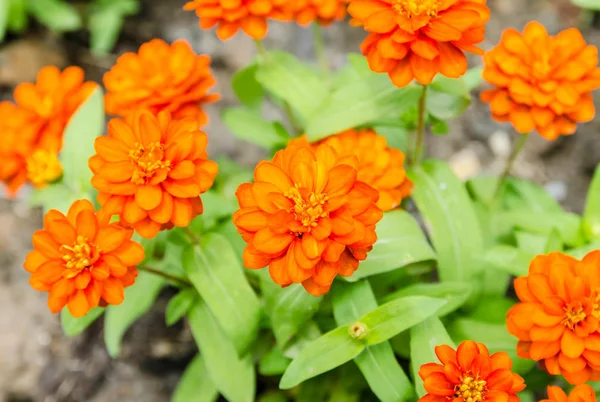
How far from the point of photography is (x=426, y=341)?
4.89ft

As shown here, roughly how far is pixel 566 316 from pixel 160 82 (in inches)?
45.9

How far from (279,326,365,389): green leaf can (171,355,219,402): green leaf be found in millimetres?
598

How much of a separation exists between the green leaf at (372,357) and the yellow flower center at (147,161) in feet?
1.90

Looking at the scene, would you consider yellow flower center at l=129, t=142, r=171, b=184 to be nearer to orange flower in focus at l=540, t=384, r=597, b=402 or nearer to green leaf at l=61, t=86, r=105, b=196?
green leaf at l=61, t=86, r=105, b=196

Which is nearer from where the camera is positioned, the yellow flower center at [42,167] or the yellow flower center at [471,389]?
the yellow flower center at [471,389]

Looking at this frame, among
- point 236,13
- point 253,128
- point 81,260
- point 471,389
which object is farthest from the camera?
point 253,128

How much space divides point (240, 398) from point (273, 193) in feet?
2.62

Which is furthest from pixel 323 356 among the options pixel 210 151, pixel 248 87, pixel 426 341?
pixel 210 151

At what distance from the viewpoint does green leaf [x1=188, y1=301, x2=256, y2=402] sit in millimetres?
1750

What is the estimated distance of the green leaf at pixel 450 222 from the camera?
5.74 feet

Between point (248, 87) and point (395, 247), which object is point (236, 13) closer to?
point (248, 87)

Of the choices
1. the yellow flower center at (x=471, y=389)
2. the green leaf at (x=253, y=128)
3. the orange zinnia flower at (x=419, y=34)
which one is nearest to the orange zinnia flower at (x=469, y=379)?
the yellow flower center at (x=471, y=389)

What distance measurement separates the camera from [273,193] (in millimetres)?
1216

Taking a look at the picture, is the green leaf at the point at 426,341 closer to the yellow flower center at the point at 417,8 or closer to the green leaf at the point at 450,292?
the green leaf at the point at 450,292
